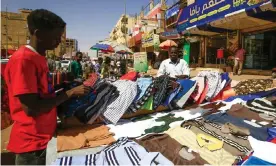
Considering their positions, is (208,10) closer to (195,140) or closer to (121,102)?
(121,102)

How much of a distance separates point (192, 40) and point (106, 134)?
14.1 m

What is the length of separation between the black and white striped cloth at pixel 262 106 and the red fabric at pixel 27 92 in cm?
274

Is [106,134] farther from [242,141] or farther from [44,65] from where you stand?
[242,141]

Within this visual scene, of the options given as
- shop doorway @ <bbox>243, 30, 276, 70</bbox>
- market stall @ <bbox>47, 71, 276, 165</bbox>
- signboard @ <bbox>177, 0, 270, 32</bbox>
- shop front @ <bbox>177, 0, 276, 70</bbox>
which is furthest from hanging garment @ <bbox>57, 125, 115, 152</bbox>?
shop doorway @ <bbox>243, 30, 276, 70</bbox>

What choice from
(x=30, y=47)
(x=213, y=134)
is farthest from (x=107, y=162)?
(x=213, y=134)

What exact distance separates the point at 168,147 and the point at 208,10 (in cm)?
1099

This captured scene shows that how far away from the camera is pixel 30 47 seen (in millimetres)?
1430

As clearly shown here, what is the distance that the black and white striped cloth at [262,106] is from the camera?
2936mm

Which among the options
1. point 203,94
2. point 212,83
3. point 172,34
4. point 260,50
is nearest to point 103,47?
point 172,34

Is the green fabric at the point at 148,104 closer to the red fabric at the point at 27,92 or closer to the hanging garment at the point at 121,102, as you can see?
the hanging garment at the point at 121,102

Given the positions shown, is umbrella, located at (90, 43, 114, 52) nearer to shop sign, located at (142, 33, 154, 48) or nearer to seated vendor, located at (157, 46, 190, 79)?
shop sign, located at (142, 33, 154, 48)

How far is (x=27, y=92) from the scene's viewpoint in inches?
52.1

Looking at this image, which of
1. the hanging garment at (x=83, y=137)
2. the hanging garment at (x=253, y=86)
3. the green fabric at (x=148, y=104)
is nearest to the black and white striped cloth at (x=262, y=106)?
the hanging garment at (x=253, y=86)

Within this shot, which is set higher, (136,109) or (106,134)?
(136,109)
